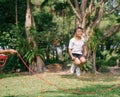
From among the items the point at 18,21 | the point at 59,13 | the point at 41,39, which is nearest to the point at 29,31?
the point at 41,39

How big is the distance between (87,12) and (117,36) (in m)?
6.27

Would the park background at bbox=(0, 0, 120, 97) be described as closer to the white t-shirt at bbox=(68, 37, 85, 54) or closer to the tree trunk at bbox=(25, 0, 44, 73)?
the tree trunk at bbox=(25, 0, 44, 73)

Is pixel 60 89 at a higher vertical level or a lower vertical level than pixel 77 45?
lower

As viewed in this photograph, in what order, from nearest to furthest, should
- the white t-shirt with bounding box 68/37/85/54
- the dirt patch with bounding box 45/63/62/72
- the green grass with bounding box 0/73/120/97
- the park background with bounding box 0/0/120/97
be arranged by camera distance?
the green grass with bounding box 0/73/120/97 < the white t-shirt with bounding box 68/37/85/54 < the park background with bounding box 0/0/120/97 < the dirt patch with bounding box 45/63/62/72

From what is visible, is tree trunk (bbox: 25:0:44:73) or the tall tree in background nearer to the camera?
the tall tree in background

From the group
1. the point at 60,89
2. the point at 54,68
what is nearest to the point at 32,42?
the point at 54,68

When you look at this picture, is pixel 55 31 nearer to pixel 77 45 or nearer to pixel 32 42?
pixel 32 42

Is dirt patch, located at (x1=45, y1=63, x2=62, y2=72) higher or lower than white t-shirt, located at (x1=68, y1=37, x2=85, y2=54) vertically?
lower

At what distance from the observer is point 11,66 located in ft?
62.1

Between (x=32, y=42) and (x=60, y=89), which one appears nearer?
(x=60, y=89)

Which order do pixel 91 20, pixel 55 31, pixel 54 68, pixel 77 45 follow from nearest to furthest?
pixel 77 45 < pixel 91 20 < pixel 54 68 < pixel 55 31

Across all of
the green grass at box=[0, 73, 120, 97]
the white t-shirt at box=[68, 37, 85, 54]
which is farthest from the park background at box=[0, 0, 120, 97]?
the white t-shirt at box=[68, 37, 85, 54]

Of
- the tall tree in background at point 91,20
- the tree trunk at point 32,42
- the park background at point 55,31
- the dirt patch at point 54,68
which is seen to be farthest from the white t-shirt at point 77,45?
the dirt patch at point 54,68

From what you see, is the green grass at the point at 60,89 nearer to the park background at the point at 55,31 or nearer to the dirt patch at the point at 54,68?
the park background at the point at 55,31
